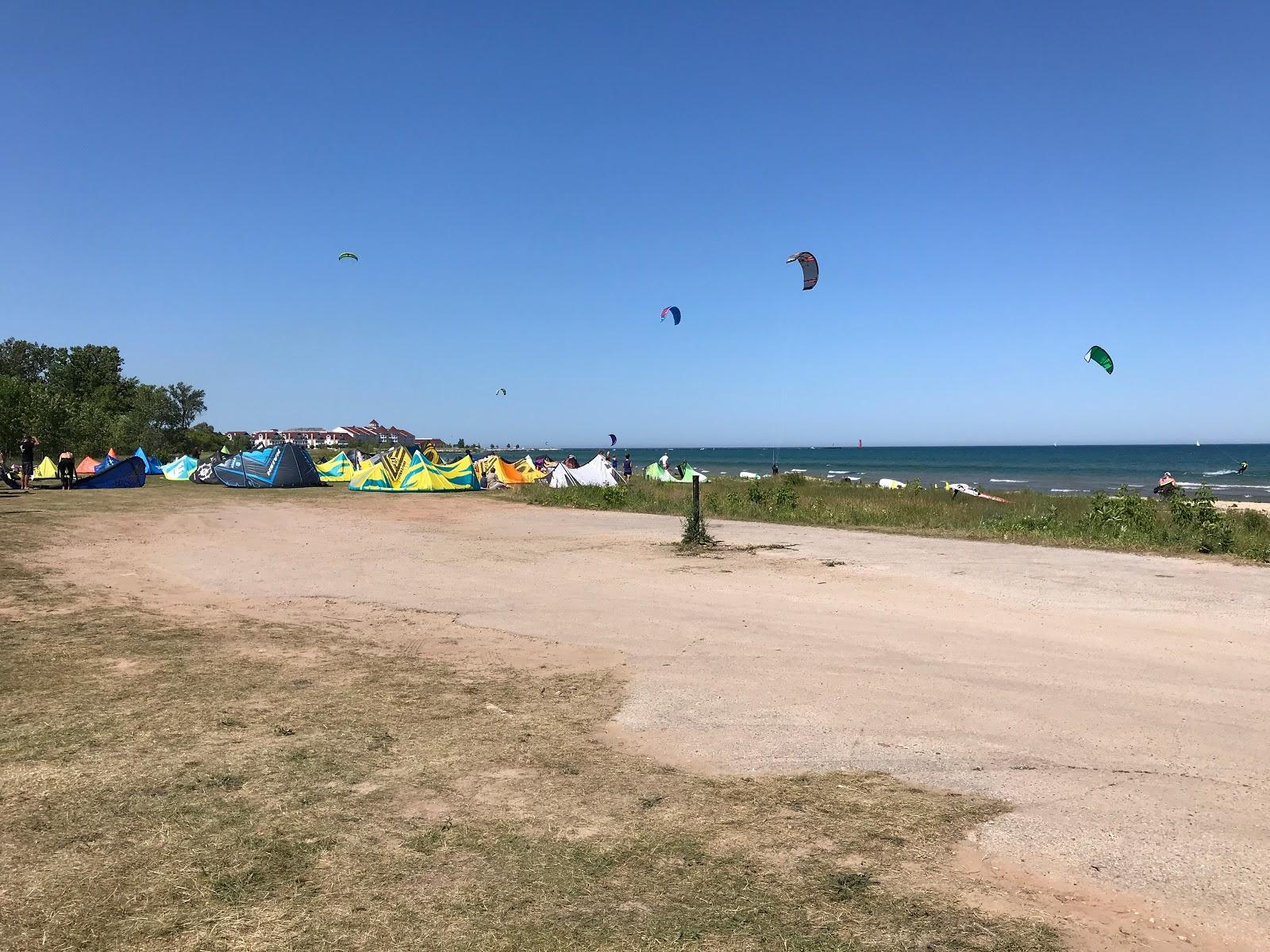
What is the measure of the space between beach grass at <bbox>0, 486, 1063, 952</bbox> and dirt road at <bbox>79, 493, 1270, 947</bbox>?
1.99ft

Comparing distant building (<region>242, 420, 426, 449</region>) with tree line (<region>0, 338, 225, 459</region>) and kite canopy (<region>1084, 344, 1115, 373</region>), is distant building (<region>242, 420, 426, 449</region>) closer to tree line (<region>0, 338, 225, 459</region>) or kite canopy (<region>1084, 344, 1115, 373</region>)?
tree line (<region>0, 338, 225, 459</region>)

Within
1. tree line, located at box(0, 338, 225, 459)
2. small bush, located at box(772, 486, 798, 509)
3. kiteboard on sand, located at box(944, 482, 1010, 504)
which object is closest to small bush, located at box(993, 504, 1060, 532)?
small bush, located at box(772, 486, 798, 509)

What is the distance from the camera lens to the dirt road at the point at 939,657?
432cm

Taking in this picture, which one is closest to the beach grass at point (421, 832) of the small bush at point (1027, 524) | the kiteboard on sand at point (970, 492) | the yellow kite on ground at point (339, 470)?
the small bush at point (1027, 524)

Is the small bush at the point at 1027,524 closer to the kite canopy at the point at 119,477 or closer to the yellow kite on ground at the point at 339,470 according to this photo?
the kite canopy at the point at 119,477

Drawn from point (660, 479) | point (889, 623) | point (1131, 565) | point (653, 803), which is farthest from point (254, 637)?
point (660, 479)

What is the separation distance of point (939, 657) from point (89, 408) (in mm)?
57016

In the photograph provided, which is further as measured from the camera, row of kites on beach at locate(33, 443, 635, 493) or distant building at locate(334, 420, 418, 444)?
distant building at locate(334, 420, 418, 444)

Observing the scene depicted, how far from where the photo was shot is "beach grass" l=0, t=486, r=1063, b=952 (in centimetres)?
327

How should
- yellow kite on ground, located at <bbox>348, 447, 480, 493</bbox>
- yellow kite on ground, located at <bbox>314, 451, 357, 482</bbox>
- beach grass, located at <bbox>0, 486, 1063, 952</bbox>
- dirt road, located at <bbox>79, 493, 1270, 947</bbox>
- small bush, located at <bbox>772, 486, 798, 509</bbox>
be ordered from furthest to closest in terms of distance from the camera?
yellow kite on ground, located at <bbox>314, 451, 357, 482</bbox> < yellow kite on ground, located at <bbox>348, 447, 480, 493</bbox> < small bush, located at <bbox>772, 486, 798, 509</bbox> < dirt road, located at <bbox>79, 493, 1270, 947</bbox> < beach grass, located at <bbox>0, 486, 1063, 952</bbox>

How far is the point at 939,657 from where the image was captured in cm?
775

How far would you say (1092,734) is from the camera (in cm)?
566

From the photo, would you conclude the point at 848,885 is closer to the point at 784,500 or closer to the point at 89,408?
the point at 784,500

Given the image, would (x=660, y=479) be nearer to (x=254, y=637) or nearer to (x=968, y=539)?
(x=968, y=539)
